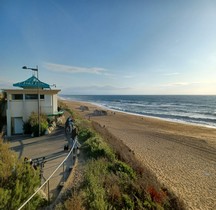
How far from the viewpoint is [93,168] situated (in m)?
6.66

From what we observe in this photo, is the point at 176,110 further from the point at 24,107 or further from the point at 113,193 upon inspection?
the point at 113,193

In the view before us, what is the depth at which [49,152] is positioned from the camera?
9742 mm

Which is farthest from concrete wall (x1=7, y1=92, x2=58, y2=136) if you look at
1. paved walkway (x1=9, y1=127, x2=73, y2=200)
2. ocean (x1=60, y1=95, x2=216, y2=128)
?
ocean (x1=60, y1=95, x2=216, y2=128)

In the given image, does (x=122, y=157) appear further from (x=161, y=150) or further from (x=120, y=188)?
(x=161, y=150)

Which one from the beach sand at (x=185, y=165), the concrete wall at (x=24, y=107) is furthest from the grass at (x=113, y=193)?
the concrete wall at (x=24, y=107)

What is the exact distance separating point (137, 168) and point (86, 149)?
305 cm

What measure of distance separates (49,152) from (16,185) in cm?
594

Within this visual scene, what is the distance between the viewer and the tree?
3.71m

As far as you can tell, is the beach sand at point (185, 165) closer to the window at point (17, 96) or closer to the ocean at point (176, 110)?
the window at point (17, 96)

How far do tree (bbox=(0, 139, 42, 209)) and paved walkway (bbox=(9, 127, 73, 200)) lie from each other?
3.36 feet

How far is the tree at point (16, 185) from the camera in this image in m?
3.71

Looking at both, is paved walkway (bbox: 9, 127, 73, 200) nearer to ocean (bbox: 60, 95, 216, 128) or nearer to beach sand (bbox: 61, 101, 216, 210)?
beach sand (bbox: 61, 101, 216, 210)

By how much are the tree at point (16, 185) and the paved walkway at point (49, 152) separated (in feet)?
3.36

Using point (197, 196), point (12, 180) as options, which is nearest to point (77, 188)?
point (12, 180)
